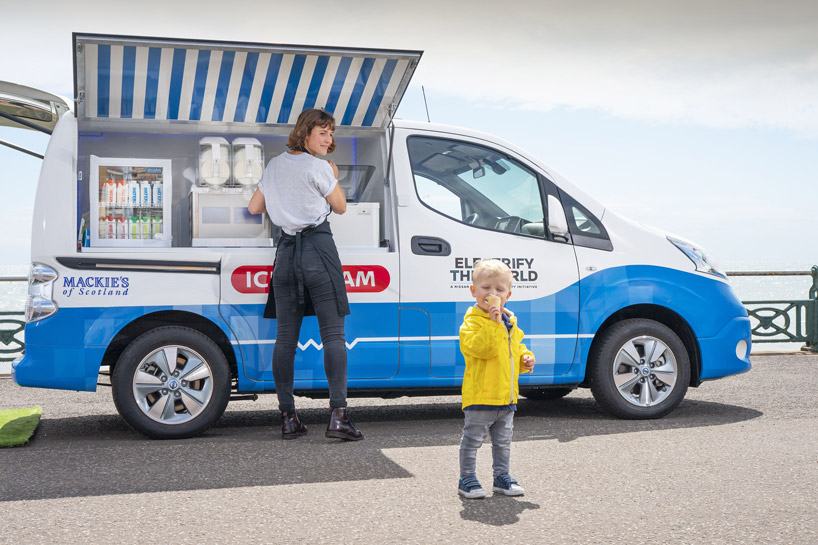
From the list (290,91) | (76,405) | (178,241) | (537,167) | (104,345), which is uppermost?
(290,91)

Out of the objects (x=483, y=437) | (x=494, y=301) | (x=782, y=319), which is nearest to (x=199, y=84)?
(x=494, y=301)

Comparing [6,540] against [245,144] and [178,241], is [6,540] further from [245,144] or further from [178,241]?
[245,144]

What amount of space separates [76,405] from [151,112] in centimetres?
299

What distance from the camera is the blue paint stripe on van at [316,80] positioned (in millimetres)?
5965

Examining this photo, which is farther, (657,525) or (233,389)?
(233,389)

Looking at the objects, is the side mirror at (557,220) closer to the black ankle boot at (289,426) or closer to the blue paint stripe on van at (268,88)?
the blue paint stripe on van at (268,88)

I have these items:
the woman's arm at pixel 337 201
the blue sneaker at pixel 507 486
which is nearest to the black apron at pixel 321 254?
the woman's arm at pixel 337 201

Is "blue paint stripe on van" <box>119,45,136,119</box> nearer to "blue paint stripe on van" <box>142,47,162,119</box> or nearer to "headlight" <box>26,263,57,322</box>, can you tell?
"blue paint stripe on van" <box>142,47,162,119</box>

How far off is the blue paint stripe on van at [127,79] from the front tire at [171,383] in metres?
1.52

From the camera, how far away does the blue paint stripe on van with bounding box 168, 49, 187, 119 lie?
18.8 ft

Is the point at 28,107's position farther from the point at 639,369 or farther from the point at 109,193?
the point at 639,369

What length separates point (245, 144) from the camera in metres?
6.26

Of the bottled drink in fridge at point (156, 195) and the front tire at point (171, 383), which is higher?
the bottled drink in fridge at point (156, 195)

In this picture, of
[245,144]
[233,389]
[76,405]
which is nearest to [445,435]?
[233,389]
